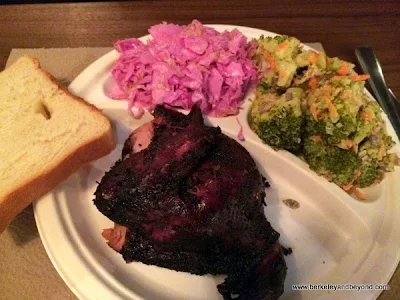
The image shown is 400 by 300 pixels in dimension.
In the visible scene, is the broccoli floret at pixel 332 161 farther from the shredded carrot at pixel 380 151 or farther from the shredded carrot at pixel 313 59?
the shredded carrot at pixel 313 59

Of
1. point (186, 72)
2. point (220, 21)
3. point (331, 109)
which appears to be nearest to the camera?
point (331, 109)

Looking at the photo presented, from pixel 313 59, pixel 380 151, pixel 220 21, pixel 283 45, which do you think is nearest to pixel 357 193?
pixel 380 151

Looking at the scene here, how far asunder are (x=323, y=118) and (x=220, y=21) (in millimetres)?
1330

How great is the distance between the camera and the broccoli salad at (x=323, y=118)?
163 centimetres

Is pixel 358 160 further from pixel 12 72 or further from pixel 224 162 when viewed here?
pixel 12 72

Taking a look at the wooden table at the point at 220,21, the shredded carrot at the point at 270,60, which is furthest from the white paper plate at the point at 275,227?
the wooden table at the point at 220,21

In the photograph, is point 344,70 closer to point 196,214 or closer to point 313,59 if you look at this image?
point 313,59

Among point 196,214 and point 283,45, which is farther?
point 283,45

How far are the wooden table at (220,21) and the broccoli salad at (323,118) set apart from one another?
813 millimetres

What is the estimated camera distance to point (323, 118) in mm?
1647

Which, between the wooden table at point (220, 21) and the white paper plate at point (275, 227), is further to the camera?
the wooden table at point (220, 21)

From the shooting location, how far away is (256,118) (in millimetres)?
1816

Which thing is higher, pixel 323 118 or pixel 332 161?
pixel 323 118

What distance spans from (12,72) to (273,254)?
4.83 feet
